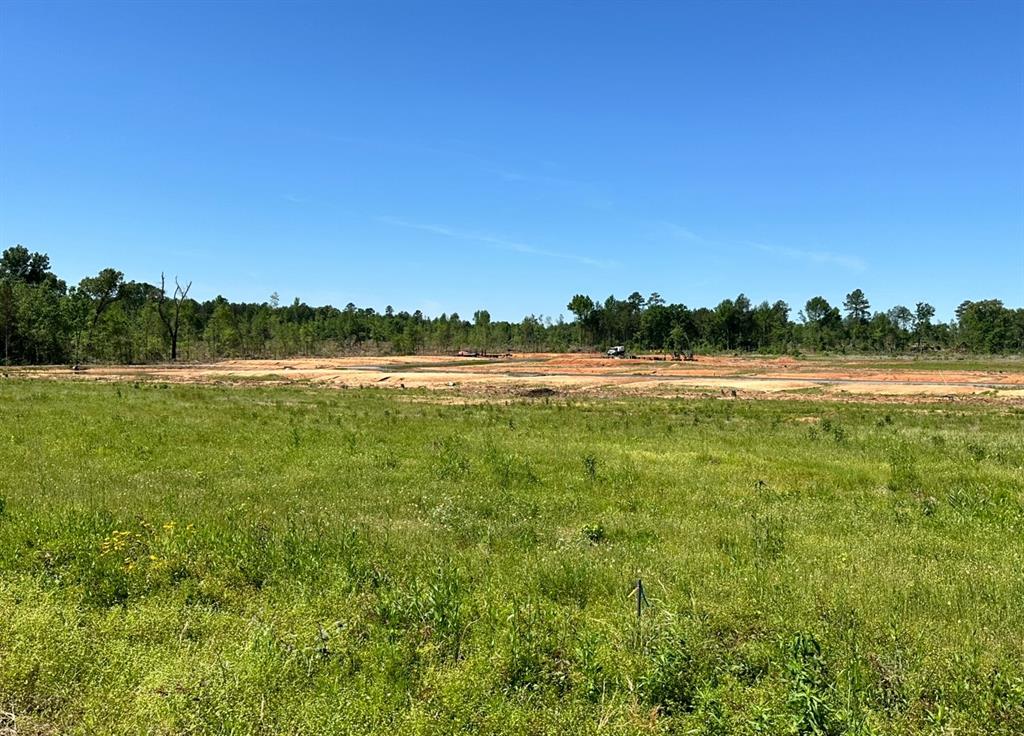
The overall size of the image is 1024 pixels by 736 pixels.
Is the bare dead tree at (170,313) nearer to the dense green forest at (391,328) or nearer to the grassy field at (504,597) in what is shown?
the dense green forest at (391,328)

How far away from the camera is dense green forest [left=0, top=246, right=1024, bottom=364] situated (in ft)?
275

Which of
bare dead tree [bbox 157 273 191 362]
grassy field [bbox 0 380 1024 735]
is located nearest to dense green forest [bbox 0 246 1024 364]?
bare dead tree [bbox 157 273 191 362]

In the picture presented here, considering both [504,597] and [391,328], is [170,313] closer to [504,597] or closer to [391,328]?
[391,328]

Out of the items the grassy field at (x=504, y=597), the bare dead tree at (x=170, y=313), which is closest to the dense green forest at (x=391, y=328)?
the bare dead tree at (x=170, y=313)

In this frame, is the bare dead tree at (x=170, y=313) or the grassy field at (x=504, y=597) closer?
the grassy field at (x=504, y=597)

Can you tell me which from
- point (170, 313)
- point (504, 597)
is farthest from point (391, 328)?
point (504, 597)

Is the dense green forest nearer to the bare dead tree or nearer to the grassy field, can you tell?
the bare dead tree

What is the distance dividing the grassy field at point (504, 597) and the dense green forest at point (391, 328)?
3469 inches

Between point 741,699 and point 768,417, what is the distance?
24.3 m

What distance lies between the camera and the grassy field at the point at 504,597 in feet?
14.4

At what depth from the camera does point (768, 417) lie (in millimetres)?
26828

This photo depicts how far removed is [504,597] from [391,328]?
142 metres

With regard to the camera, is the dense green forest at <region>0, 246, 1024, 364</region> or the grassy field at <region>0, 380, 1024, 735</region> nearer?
the grassy field at <region>0, 380, 1024, 735</region>

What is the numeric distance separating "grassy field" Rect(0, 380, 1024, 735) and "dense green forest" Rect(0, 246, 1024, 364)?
88121mm
